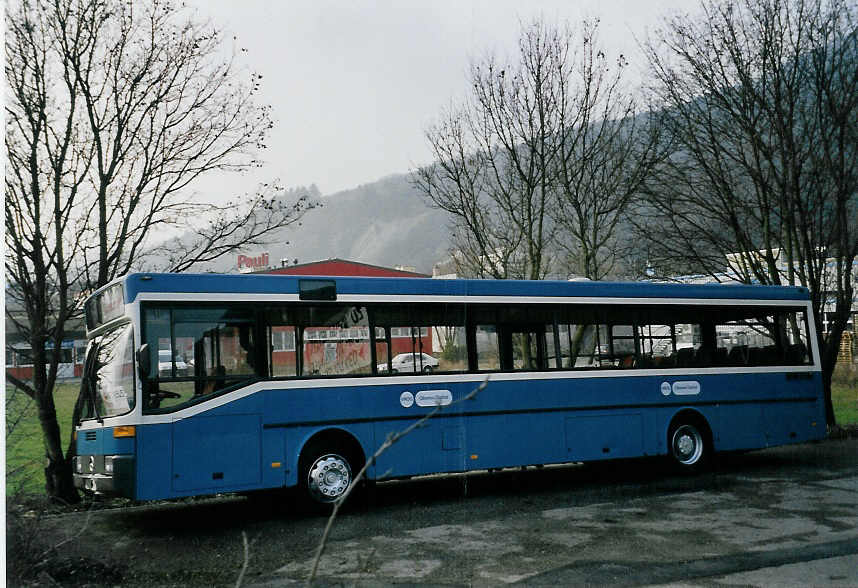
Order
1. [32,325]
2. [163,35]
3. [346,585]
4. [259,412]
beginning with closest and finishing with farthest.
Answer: [346,585]
[259,412]
[32,325]
[163,35]

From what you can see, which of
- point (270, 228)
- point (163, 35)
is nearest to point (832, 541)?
point (270, 228)

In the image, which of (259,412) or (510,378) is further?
(510,378)

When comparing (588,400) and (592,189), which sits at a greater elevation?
(592,189)

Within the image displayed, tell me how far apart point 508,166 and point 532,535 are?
1372 centimetres

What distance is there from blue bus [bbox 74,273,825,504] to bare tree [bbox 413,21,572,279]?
7.18 meters

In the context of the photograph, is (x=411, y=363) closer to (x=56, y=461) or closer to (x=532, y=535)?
(x=532, y=535)

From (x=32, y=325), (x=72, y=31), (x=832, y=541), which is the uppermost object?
(x=72, y=31)

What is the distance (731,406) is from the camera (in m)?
13.3

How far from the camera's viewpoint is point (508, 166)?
828 inches

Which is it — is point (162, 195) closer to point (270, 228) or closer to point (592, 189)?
point (270, 228)

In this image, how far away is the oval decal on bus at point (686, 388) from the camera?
505 inches

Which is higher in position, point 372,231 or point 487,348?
point 372,231

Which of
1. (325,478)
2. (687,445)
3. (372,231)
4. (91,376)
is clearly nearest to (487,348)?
Result: (325,478)

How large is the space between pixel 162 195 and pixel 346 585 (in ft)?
23.7
